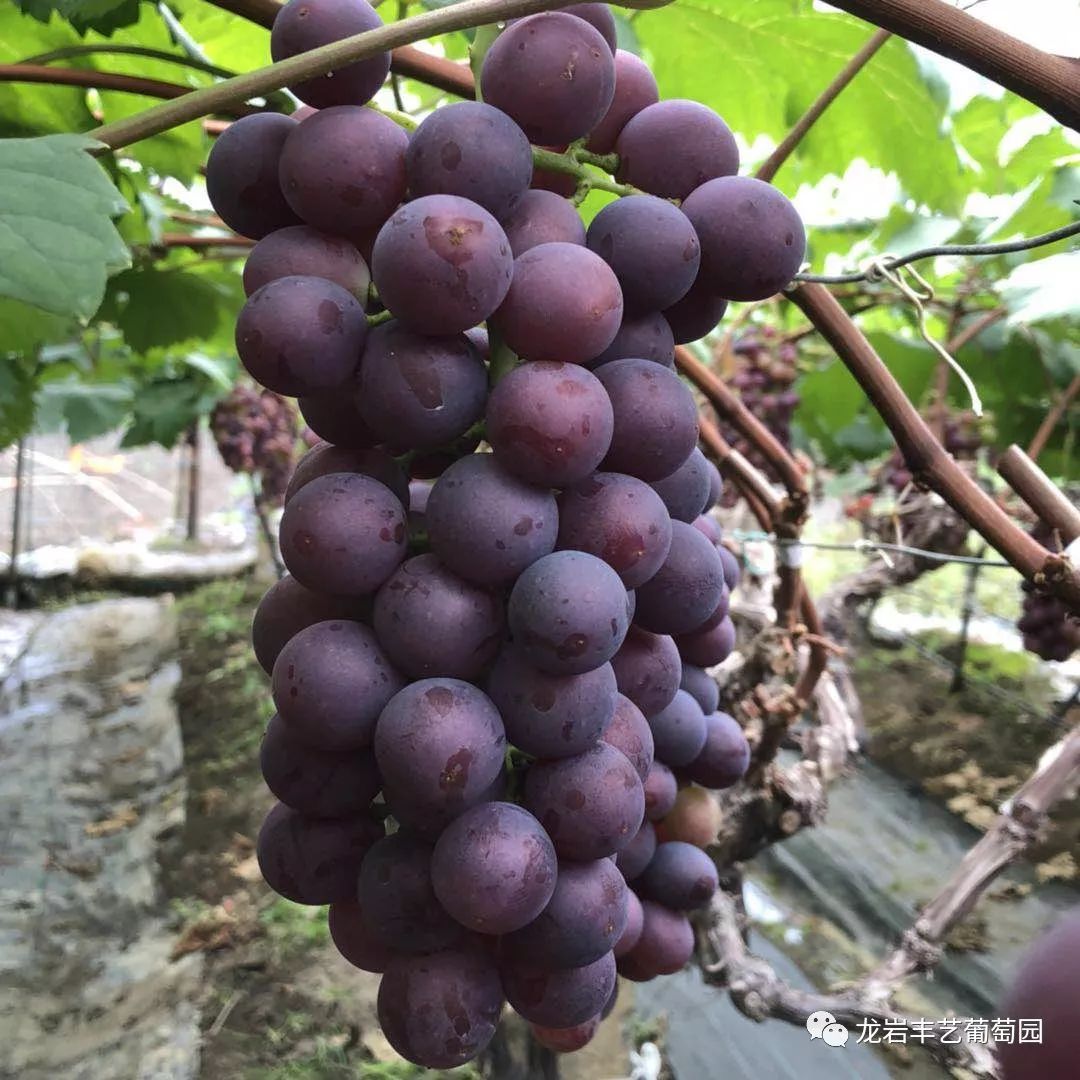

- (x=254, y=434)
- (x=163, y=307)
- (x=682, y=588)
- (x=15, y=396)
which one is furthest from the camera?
(x=254, y=434)

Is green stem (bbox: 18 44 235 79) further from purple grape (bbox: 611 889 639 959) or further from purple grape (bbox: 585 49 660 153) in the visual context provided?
purple grape (bbox: 611 889 639 959)

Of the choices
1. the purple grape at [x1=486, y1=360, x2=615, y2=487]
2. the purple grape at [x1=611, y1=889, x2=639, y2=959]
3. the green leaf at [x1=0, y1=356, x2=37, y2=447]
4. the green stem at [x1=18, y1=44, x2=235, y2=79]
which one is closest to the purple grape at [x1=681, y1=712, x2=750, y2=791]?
the purple grape at [x1=611, y1=889, x2=639, y2=959]

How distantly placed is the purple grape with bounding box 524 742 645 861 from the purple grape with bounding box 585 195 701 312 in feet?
0.72

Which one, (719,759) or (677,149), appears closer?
(677,149)

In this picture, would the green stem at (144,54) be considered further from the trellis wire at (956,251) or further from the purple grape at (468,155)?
the trellis wire at (956,251)

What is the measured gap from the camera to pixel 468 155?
14.6 inches

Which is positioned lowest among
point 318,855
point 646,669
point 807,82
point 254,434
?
point 254,434

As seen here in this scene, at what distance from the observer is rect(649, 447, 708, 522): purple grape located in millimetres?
470

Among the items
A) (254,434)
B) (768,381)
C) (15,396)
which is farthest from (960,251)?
(254,434)

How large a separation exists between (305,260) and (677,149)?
0.19 meters

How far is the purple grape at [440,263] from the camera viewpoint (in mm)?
348

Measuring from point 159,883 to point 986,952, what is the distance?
1691mm

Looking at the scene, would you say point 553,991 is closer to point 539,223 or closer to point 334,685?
point 334,685

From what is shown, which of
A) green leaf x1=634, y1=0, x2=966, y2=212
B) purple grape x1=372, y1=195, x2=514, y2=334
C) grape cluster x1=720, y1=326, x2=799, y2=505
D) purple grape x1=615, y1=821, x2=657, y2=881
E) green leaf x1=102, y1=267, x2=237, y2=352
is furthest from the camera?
grape cluster x1=720, y1=326, x2=799, y2=505
